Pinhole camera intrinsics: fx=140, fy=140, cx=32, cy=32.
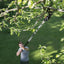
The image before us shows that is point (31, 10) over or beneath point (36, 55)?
over

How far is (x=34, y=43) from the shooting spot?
225 inches

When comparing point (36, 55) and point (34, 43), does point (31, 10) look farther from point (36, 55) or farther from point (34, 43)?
point (34, 43)

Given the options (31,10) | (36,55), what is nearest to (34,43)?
(36,55)

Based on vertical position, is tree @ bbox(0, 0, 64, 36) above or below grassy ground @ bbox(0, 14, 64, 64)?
above

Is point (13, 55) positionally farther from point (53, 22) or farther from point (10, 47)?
point (53, 22)

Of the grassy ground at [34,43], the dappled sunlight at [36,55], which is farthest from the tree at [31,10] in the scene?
the dappled sunlight at [36,55]

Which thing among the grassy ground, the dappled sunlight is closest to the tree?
the grassy ground

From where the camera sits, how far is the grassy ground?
4.78 m

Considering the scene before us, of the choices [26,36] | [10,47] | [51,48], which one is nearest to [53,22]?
[26,36]

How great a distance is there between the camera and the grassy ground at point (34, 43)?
4784 millimetres

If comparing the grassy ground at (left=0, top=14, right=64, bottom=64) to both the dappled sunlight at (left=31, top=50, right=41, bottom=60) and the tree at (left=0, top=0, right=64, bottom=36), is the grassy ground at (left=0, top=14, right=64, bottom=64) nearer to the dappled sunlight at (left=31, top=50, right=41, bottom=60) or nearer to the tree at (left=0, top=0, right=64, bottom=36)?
the dappled sunlight at (left=31, top=50, right=41, bottom=60)

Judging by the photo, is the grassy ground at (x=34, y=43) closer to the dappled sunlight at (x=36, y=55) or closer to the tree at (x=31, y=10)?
the dappled sunlight at (x=36, y=55)

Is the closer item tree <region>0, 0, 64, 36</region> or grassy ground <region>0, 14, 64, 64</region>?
tree <region>0, 0, 64, 36</region>

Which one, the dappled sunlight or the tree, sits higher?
the tree
